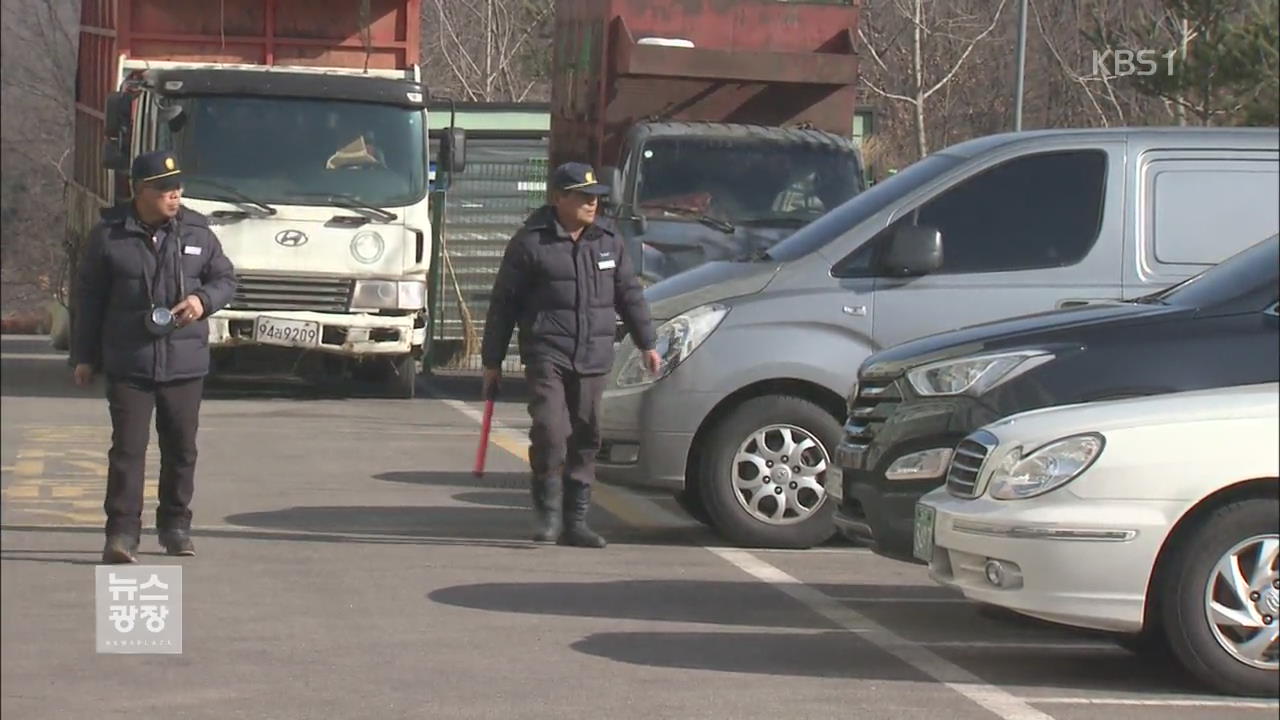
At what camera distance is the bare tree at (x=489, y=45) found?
1155 inches

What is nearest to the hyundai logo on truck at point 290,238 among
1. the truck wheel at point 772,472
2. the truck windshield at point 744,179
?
the truck windshield at point 744,179

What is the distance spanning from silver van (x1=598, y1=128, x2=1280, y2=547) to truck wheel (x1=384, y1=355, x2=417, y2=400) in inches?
345

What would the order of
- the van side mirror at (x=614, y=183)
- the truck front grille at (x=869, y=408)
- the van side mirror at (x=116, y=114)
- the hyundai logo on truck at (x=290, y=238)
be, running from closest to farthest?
the truck front grille at (x=869, y=408) < the van side mirror at (x=614, y=183) < the van side mirror at (x=116, y=114) < the hyundai logo on truck at (x=290, y=238)

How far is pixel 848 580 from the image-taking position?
855cm

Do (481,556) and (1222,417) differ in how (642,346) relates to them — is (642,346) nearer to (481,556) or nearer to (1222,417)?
(481,556)

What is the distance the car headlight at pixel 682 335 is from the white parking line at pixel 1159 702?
346cm

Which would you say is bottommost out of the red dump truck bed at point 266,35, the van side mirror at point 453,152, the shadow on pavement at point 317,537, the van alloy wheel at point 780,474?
the shadow on pavement at point 317,537

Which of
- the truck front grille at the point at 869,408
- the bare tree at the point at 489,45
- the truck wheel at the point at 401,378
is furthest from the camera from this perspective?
the bare tree at the point at 489,45

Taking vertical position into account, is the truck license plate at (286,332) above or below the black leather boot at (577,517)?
above

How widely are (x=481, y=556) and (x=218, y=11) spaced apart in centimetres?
993

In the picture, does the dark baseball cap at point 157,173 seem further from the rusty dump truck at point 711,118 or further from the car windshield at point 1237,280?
the rusty dump truck at point 711,118

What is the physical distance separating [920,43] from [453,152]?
6545 millimetres

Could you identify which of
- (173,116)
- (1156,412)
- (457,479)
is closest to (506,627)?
(1156,412)

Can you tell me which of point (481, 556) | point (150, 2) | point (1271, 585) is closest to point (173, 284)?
point (481, 556)
